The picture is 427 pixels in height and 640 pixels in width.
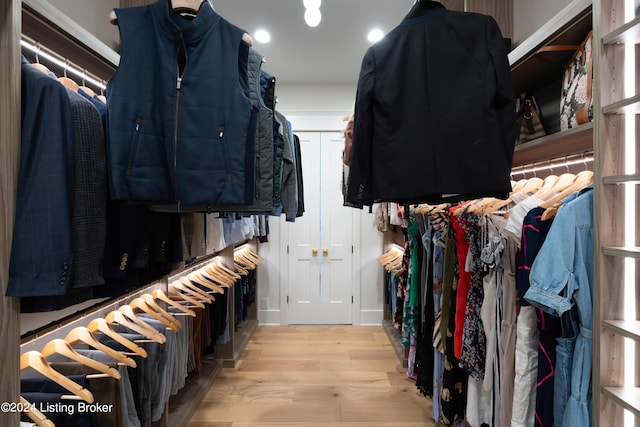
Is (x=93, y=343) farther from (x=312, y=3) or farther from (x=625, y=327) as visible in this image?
(x=312, y=3)

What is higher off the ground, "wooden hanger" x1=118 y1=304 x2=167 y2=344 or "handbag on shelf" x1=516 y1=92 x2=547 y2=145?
"handbag on shelf" x1=516 y1=92 x2=547 y2=145

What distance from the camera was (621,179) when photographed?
2.94ft

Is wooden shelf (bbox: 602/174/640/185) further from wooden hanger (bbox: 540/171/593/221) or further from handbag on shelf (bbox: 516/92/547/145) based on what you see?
handbag on shelf (bbox: 516/92/547/145)

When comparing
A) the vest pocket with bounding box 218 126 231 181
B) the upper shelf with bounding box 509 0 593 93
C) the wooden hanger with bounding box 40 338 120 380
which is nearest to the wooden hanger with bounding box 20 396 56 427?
the wooden hanger with bounding box 40 338 120 380

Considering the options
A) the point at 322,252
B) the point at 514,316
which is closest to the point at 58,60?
the point at 514,316

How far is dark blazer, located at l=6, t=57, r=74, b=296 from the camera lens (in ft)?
2.87

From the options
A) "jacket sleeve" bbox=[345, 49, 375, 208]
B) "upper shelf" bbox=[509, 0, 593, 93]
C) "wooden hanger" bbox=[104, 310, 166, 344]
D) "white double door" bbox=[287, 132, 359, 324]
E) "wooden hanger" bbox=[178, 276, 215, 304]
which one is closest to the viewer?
"upper shelf" bbox=[509, 0, 593, 93]

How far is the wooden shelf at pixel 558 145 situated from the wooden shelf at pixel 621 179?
0.73 feet

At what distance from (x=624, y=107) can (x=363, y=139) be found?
72cm

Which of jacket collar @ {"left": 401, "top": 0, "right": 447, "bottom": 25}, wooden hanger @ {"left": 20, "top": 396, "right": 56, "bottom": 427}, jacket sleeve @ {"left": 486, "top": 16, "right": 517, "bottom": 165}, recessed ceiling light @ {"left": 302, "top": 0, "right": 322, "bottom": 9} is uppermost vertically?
recessed ceiling light @ {"left": 302, "top": 0, "right": 322, "bottom": 9}

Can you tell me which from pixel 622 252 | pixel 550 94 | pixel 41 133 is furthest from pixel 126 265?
pixel 550 94

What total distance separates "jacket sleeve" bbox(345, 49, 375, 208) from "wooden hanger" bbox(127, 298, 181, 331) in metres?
1.08

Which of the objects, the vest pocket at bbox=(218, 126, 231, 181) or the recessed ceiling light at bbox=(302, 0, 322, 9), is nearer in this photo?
the vest pocket at bbox=(218, 126, 231, 181)

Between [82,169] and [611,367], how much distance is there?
5.17ft
